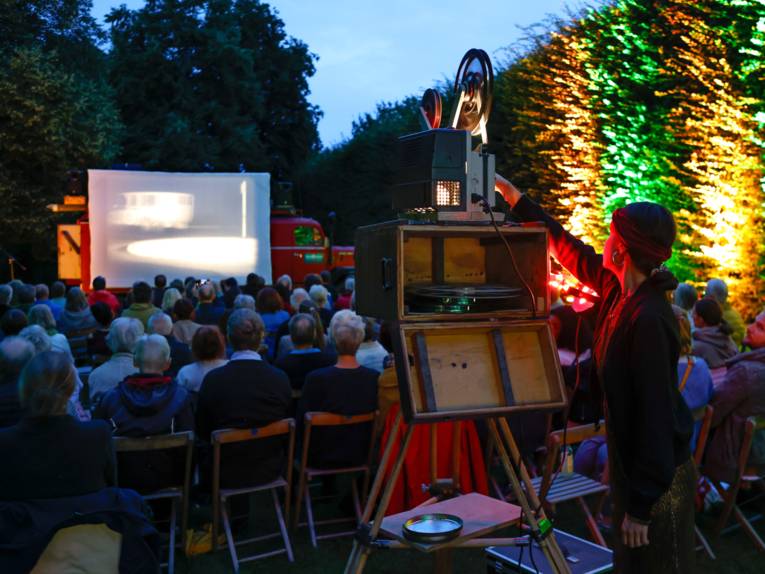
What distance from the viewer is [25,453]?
8.55 feet

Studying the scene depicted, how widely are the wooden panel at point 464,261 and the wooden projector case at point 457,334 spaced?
0.11 feet

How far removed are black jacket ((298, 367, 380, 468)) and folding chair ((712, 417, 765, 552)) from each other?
2.03 m

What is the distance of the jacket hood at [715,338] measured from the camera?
509 cm

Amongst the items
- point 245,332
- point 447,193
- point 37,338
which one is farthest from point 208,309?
point 447,193

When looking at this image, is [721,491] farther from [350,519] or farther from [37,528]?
[37,528]

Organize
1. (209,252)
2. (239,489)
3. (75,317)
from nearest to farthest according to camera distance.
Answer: (239,489) → (75,317) → (209,252)

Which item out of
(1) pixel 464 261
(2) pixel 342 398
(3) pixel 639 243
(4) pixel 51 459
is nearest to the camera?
(3) pixel 639 243

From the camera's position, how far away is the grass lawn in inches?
152

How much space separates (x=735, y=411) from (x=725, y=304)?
226 centimetres

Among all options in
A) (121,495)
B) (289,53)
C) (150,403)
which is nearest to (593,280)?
(121,495)

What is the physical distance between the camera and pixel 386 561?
4027mm

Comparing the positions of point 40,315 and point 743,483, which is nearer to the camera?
point 743,483

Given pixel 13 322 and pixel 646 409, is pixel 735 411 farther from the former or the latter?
pixel 13 322

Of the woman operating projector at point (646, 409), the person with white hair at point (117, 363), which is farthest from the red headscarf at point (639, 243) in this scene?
the person with white hair at point (117, 363)
